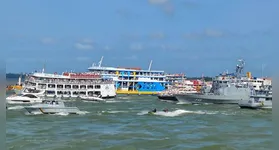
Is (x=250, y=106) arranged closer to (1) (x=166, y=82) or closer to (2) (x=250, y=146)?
(2) (x=250, y=146)

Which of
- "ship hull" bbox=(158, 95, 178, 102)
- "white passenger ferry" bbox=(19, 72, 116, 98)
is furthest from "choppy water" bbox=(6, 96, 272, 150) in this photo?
"white passenger ferry" bbox=(19, 72, 116, 98)

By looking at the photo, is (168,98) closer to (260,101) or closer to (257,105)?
(260,101)

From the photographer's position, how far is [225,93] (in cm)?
6631

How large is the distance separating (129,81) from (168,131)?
89.6 meters

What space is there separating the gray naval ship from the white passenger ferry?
17.3 metres

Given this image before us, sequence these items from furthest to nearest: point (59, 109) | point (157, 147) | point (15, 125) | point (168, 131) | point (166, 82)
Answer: point (166, 82)
point (59, 109)
point (15, 125)
point (168, 131)
point (157, 147)

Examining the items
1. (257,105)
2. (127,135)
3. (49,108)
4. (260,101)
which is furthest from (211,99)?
(127,135)

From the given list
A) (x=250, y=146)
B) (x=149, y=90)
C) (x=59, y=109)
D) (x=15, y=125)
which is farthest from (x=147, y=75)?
(x=250, y=146)

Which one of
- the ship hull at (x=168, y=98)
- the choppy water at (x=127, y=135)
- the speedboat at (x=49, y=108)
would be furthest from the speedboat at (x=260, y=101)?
the speedboat at (x=49, y=108)

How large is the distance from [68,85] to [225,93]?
31642mm

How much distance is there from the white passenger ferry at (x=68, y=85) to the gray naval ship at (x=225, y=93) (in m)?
17.3

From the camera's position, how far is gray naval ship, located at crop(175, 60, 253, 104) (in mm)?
65500

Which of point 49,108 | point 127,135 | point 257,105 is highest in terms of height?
point 49,108

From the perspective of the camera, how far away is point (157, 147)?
21578 mm
